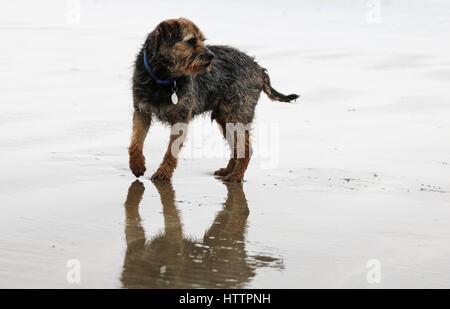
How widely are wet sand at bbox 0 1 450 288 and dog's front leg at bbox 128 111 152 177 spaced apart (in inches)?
4.6

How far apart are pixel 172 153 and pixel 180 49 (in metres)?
0.99

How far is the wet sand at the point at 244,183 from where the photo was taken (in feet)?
16.1

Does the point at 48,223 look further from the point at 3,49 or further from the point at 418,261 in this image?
the point at 3,49

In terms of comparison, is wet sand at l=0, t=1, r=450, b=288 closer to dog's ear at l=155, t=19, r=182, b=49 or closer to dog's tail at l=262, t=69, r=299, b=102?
dog's tail at l=262, t=69, r=299, b=102

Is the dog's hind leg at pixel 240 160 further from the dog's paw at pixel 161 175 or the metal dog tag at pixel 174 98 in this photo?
the metal dog tag at pixel 174 98

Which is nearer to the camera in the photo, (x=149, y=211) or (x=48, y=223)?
(x=48, y=223)

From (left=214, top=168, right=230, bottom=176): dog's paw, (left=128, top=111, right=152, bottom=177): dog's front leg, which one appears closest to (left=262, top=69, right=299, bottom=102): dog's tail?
(left=214, top=168, right=230, bottom=176): dog's paw

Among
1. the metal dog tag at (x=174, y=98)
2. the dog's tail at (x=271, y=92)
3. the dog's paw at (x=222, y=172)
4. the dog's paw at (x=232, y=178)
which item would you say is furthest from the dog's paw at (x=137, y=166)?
the dog's tail at (x=271, y=92)

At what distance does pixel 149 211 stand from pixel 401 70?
899 cm

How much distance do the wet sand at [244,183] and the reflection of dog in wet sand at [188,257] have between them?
0.02m

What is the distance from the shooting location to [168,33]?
7629mm

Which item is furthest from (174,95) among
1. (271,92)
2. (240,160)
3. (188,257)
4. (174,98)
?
(188,257)
